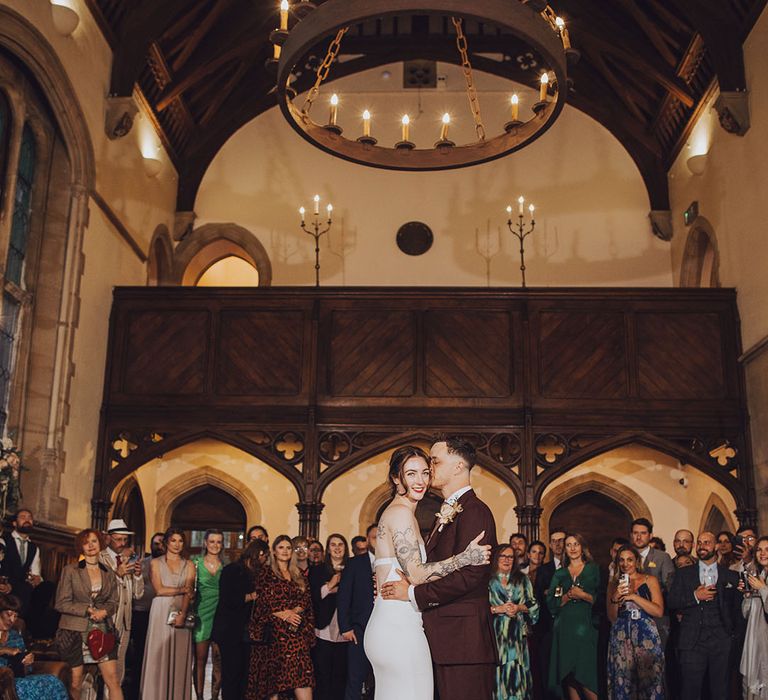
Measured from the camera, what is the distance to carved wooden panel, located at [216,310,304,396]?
11.7 m

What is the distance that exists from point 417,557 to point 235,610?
152 inches

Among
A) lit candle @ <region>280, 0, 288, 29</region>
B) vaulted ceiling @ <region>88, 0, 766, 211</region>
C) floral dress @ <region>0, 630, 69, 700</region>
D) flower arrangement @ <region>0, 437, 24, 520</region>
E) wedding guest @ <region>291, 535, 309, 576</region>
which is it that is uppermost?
vaulted ceiling @ <region>88, 0, 766, 211</region>

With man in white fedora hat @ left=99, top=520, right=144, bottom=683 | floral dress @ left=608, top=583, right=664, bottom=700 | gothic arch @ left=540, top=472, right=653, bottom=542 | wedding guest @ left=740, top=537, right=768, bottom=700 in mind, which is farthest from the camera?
gothic arch @ left=540, top=472, right=653, bottom=542

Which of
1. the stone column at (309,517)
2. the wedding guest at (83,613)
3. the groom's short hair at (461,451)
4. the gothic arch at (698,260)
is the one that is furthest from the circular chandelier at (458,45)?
the gothic arch at (698,260)

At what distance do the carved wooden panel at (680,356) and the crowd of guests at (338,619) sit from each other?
3475 mm

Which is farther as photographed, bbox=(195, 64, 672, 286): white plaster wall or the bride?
bbox=(195, 64, 672, 286): white plaster wall

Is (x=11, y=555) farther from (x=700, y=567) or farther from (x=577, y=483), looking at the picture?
(x=577, y=483)

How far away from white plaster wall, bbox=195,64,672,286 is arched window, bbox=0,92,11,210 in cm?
513

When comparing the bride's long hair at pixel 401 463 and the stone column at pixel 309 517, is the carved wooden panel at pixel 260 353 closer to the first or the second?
the stone column at pixel 309 517

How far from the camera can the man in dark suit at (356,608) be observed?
687 centimetres

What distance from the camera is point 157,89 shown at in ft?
42.8

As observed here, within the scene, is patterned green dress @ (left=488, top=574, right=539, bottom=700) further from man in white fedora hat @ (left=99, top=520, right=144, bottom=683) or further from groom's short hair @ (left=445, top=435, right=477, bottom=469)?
groom's short hair @ (left=445, top=435, right=477, bottom=469)

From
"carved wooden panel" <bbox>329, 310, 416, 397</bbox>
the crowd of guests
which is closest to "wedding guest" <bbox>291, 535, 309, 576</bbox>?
the crowd of guests

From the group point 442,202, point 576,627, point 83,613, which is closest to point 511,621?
point 576,627
